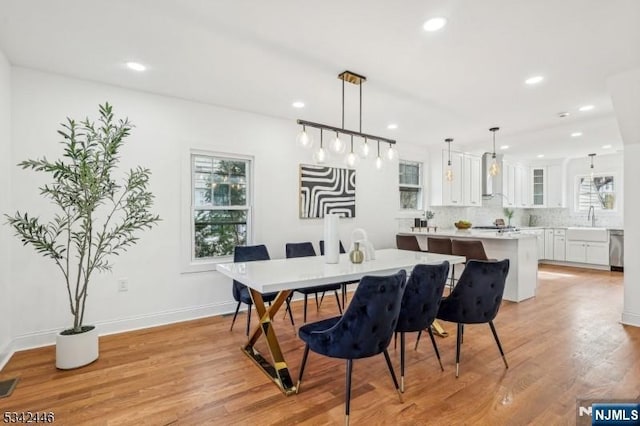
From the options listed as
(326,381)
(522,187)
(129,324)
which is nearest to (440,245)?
(326,381)

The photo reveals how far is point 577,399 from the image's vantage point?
7.18 feet

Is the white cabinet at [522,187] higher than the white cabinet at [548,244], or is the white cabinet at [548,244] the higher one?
the white cabinet at [522,187]

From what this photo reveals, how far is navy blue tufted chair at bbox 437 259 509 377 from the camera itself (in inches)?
101

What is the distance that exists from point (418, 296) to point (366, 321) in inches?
24.3

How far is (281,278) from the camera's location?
7.55 feet

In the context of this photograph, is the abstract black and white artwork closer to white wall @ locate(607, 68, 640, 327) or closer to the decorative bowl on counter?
the decorative bowl on counter

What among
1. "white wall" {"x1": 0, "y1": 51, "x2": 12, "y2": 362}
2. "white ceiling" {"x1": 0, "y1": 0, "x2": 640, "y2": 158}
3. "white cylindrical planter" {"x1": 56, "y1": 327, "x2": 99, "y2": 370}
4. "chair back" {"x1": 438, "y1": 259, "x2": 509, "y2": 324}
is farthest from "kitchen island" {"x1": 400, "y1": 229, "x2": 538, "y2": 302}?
"white wall" {"x1": 0, "y1": 51, "x2": 12, "y2": 362}

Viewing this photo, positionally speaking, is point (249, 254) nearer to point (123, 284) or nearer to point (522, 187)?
point (123, 284)

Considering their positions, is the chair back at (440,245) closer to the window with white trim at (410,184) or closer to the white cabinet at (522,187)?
the window with white trim at (410,184)

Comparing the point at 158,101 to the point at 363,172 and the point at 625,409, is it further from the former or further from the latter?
the point at 625,409

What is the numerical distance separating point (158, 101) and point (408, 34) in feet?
9.05

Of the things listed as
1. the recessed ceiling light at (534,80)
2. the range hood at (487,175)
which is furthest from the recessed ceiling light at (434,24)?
the range hood at (487,175)

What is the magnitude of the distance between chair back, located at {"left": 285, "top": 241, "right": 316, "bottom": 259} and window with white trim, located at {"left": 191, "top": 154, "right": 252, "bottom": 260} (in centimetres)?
64

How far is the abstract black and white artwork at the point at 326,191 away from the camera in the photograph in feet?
15.7
